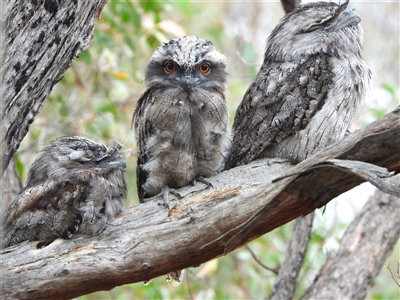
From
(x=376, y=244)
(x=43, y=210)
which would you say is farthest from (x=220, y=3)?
(x=43, y=210)

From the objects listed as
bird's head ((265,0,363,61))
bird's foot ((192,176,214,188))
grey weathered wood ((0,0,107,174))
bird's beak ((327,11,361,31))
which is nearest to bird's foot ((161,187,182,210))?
bird's foot ((192,176,214,188))

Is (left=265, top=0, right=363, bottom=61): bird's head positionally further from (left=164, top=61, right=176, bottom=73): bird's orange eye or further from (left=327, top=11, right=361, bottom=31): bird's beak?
(left=164, top=61, right=176, bottom=73): bird's orange eye

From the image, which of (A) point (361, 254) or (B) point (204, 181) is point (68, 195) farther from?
(A) point (361, 254)

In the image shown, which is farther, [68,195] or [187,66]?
[187,66]

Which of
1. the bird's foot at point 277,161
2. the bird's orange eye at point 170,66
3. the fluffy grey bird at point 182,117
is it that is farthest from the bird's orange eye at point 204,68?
the bird's foot at point 277,161

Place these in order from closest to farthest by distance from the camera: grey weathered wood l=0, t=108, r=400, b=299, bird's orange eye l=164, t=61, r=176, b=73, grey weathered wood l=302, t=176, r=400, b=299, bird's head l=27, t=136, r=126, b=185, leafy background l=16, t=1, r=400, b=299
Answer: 1. grey weathered wood l=0, t=108, r=400, b=299
2. bird's head l=27, t=136, r=126, b=185
3. bird's orange eye l=164, t=61, r=176, b=73
4. grey weathered wood l=302, t=176, r=400, b=299
5. leafy background l=16, t=1, r=400, b=299

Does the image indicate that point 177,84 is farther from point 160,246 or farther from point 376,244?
point 376,244

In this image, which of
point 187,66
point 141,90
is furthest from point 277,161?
point 141,90

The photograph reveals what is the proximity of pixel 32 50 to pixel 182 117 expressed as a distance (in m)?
0.86

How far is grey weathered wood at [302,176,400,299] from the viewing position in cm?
384

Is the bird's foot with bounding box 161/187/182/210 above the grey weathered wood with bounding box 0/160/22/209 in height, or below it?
below

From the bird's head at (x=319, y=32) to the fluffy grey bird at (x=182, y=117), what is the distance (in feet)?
1.45

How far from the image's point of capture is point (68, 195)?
285 centimetres

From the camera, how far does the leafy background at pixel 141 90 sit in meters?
4.75
